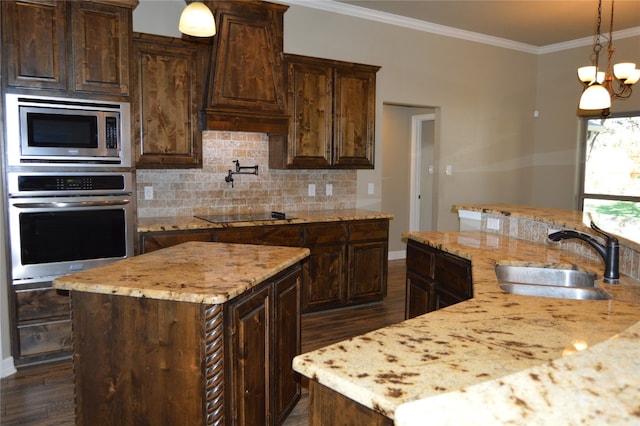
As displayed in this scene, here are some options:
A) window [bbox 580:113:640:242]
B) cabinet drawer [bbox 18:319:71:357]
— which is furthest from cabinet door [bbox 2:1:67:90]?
window [bbox 580:113:640:242]

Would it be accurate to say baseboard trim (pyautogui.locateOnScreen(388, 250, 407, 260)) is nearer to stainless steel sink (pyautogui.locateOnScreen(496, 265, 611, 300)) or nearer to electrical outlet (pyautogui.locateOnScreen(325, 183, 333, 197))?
electrical outlet (pyautogui.locateOnScreen(325, 183, 333, 197))

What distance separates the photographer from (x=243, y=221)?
13.6 ft

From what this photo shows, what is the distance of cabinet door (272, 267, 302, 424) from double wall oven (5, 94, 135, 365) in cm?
174

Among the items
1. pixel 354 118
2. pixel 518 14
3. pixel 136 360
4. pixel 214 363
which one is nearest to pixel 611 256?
pixel 214 363

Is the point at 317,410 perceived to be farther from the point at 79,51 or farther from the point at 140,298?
the point at 79,51

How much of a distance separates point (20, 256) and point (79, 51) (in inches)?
59.7

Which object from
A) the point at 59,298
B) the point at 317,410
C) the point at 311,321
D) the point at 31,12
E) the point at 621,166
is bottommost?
the point at 311,321

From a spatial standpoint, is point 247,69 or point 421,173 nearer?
point 247,69

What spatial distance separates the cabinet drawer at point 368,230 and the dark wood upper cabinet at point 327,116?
2.19 ft

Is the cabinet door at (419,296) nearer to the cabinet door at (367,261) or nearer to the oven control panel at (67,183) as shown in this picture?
the cabinet door at (367,261)

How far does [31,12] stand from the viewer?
3275mm

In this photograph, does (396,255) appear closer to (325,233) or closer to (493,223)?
(325,233)

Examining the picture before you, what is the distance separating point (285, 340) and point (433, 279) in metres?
1.14

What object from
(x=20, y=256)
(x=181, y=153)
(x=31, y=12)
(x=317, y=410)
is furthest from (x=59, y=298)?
(x=317, y=410)
